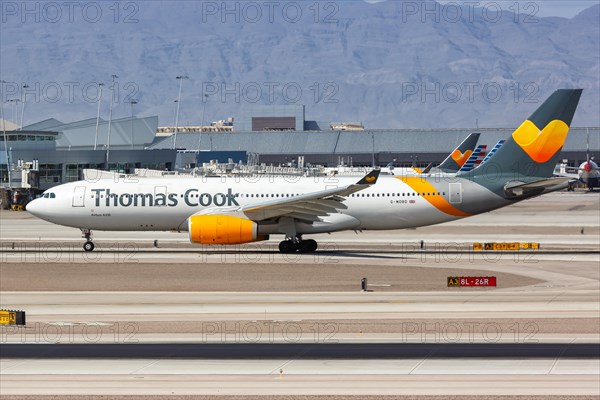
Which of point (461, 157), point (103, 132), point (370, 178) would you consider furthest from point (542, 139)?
point (103, 132)

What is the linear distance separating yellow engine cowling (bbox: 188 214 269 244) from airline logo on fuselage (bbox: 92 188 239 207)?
10.7 feet

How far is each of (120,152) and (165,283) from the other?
7576 centimetres

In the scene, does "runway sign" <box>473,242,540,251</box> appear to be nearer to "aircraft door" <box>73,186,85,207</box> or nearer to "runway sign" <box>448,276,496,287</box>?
"runway sign" <box>448,276,496,287</box>

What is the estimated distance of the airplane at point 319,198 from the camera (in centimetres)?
5547

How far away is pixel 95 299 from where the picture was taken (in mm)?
41156

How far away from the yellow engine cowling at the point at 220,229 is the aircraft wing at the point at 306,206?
1014 mm

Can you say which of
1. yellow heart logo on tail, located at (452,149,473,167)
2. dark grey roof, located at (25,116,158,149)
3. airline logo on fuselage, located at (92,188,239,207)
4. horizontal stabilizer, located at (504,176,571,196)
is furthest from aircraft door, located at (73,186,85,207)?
dark grey roof, located at (25,116,158,149)

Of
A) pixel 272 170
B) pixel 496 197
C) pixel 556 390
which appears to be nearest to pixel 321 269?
pixel 496 197

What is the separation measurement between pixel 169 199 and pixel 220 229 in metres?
5.12

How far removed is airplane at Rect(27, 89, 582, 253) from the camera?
55469 millimetres

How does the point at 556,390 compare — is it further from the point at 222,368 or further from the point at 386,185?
the point at 386,185

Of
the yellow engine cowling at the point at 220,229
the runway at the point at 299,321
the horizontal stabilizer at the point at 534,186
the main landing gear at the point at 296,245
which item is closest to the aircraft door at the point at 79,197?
the runway at the point at 299,321

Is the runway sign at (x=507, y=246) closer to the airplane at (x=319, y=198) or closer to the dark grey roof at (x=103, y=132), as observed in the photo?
the airplane at (x=319, y=198)

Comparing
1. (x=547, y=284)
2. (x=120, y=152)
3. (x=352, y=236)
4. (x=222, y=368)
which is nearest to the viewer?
(x=222, y=368)
